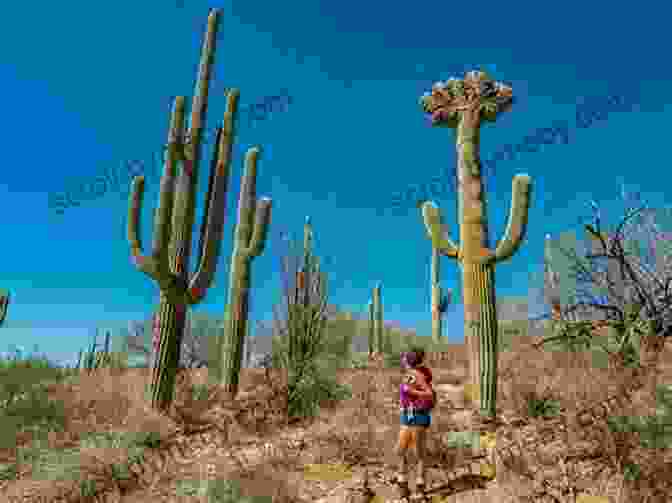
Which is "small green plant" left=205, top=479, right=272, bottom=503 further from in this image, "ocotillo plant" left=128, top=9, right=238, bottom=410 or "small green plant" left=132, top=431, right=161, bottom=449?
"ocotillo plant" left=128, top=9, right=238, bottom=410

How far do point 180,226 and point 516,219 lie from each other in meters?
4.94

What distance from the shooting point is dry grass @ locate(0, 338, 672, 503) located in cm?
446

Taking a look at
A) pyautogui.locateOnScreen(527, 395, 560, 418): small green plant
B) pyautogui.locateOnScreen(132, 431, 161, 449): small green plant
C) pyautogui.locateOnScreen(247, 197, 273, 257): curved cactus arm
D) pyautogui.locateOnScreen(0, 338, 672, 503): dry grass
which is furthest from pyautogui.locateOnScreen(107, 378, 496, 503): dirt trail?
pyautogui.locateOnScreen(247, 197, 273, 257): curved cactus arm

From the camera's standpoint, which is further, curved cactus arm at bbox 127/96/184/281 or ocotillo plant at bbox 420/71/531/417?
curved cactus arm at bbox 127/96/184/281

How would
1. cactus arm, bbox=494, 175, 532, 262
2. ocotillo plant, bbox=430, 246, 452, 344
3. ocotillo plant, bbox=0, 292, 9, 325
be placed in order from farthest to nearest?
1. ocotillo plant, bbox=430, 246, 452, 344
2. ocotillo plant, bbox=0, 292, 9, 325
3. cactus arm, bbox=494, 175, 532, 262

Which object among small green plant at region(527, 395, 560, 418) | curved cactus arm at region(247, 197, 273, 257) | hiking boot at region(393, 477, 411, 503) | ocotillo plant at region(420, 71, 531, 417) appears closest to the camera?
hiking boot at region(393, 477, 411, 503)

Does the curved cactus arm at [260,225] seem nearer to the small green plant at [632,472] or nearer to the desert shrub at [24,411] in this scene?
the desert shrub at [24,411]

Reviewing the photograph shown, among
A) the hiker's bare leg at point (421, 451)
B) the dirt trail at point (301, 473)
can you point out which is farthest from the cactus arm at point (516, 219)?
the hiker's bare leg at point (421, 451)

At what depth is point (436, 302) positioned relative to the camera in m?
19.3

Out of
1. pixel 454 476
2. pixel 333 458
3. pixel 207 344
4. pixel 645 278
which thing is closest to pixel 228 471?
pixel 333 458

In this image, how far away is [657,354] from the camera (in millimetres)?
8055

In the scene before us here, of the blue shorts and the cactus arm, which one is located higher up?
the cactus arm

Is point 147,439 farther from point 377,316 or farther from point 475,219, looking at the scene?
point 377,316

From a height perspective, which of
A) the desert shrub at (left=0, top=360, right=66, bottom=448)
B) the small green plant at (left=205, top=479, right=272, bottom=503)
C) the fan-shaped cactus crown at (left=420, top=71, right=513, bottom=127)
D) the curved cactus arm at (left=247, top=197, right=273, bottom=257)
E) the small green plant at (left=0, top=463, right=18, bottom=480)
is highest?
the fan-shaped cactus crown at (left=420, top=71, right=513, bottom=127)
